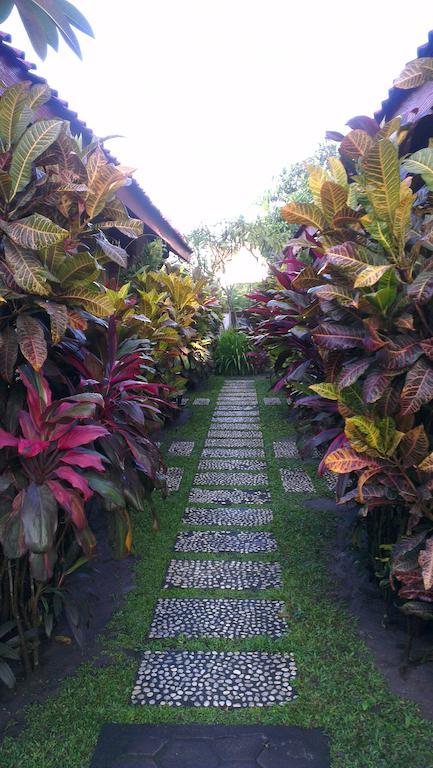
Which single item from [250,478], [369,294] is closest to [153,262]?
[250,478]

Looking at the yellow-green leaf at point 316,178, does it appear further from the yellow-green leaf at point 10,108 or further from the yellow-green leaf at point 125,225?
the yellow-green leaf at point 10,108

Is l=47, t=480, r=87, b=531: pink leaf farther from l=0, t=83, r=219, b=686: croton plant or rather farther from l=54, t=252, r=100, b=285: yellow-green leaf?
l=54, t=252, r=100, b=285: yellow-green leaf

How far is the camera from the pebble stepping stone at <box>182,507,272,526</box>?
3.64m

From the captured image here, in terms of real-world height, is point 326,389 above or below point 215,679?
above

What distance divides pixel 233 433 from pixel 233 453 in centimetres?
84

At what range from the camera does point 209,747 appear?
180 centimetres

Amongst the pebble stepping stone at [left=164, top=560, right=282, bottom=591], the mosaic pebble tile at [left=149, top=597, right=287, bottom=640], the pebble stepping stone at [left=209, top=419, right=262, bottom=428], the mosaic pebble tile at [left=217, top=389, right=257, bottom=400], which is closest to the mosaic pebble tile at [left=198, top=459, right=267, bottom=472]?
the pebble stepping stone at [left=209, top=419, right=262, bottom=428]

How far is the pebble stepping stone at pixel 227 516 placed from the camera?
3.64 m

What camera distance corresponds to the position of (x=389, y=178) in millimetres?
1936

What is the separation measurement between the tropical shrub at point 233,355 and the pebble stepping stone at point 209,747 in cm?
907

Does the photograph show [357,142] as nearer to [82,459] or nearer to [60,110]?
[82,459]

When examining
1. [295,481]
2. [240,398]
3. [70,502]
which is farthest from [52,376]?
[240,398]

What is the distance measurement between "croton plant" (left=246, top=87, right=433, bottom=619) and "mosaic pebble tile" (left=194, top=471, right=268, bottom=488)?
6.64 ft

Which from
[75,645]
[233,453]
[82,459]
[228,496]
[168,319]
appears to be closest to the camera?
[82,459]
